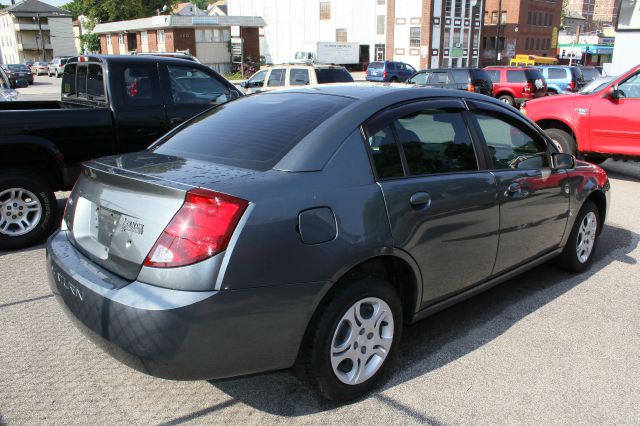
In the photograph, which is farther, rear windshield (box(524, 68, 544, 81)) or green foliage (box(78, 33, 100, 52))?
green foliage (box(78, 33, 100, 52))

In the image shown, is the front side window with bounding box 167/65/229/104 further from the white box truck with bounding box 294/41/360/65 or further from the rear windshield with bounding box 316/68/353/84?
the white box truck with bounding box 294/41/360/65

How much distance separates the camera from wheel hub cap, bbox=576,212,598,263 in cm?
484

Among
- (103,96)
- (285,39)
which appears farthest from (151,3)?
(103,96)

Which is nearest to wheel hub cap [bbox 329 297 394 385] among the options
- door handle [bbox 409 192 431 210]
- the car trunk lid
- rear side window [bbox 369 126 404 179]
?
door handle [bbox 409 192 431 210]

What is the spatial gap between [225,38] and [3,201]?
5764 centimetres

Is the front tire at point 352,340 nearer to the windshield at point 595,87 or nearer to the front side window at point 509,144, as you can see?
the front side window at point 509,144

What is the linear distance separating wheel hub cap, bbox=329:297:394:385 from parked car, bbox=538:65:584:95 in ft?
82.5

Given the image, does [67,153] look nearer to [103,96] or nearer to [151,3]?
[103,96]

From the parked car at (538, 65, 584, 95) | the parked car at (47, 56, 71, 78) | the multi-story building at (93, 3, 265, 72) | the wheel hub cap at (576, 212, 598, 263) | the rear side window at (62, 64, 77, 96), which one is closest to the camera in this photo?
the wheel hub cap at (576, 212, 598, 263)

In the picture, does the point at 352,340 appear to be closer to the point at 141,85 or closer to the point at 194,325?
the point at 194,325

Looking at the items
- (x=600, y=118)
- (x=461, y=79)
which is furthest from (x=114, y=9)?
(x=600, y=118)

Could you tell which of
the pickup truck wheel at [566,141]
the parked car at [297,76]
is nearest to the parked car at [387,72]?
the parked car at [297,76]

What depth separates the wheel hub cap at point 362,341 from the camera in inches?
112

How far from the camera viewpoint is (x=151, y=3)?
85.9m
